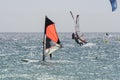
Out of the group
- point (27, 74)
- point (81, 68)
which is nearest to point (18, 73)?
point (27, 74)

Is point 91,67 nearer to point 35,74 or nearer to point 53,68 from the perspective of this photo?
point 53,68

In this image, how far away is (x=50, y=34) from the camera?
73750 millimetres

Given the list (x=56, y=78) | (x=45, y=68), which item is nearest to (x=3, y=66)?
(x=45, y=68)

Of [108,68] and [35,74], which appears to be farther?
[108,68]

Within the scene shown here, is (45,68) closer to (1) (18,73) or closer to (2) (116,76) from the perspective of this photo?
(1) (18,73)

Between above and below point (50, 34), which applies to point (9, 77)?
below

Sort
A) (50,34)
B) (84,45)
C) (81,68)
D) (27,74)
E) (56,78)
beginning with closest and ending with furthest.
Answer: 1. (56,78)
2. (27,74)
3. (50,34)
4. (81,68)
5. (84,45)

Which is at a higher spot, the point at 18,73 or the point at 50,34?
the point at 50,34

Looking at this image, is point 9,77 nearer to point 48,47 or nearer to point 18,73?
point 18,73

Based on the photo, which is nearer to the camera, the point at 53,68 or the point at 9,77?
the point at 9,77

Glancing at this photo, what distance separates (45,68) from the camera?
76.4 metres

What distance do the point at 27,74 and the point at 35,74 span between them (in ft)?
4.12

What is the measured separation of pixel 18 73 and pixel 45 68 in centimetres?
779

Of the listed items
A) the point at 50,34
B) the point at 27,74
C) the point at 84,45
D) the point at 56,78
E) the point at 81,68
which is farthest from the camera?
the point at 84,45
